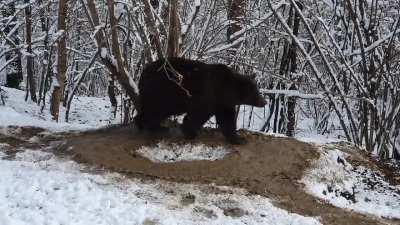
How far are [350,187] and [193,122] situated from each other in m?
1.91

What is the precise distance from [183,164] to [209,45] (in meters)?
4.38

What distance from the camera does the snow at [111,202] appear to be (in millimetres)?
4551

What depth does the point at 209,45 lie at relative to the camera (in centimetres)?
995

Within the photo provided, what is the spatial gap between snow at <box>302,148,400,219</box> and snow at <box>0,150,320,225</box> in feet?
2.73

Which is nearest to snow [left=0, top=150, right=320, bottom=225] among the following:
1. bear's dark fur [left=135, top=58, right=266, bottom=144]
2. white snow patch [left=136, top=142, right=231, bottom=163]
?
white snow patch [left=136, top=142, right=231, bottom=163]

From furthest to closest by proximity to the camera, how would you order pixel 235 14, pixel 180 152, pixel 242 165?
pixel 235 14 < pixel 180 152 < pixel 242 165

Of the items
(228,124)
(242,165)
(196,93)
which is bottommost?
(242,165)

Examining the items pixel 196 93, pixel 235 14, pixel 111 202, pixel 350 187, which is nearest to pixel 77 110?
pixel 235 14

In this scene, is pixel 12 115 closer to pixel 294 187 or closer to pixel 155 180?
pixel 155 180

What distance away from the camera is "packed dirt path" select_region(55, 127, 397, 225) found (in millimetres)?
5297

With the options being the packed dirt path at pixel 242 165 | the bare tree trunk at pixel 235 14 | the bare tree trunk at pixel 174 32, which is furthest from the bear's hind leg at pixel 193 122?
the bare tree trunk at pixel 235 14

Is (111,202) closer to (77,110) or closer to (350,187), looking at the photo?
(350,187)

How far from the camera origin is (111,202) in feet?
15.8

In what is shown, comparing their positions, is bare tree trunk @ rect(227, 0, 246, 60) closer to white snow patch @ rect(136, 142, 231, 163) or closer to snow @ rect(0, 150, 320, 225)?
white snow patch @ rect(136, 142, 231, 163)
